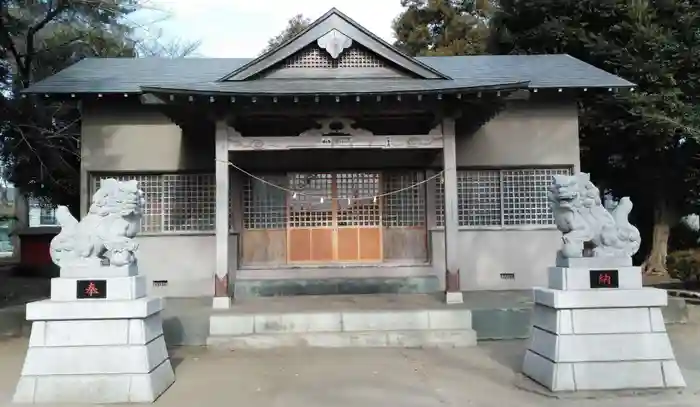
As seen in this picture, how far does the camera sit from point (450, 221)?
1129 centimetres

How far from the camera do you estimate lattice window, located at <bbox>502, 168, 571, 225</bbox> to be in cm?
1383

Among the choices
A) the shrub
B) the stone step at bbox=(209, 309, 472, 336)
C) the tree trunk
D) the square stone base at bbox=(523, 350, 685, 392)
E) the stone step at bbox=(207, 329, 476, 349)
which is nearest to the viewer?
the square stone base at bbox=(523, 350, 685, 392)

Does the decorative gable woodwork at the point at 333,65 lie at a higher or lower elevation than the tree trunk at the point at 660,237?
higher

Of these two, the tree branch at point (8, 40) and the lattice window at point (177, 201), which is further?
the lattice window at point (177, 201)

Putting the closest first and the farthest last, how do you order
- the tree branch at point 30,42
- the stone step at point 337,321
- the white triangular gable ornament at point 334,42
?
1. the stone step at point 337,321
2. the white triangular gable ornament at point 334,42
3. the tree branch at point 30,42

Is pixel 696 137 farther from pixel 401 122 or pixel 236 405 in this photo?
pixel 236 405

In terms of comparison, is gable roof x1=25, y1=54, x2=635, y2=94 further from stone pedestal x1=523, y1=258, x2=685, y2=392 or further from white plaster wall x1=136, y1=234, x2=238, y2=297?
stone pedestal x1=523, y1=258, x2=685, y2=392

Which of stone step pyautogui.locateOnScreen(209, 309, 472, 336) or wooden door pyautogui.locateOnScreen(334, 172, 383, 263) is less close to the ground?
wooden door pyautogui.locateOnScreen(334, 172, 383, 263)

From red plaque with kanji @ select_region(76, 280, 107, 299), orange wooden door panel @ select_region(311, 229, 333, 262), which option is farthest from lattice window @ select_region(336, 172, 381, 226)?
red plaque with kanji @ select_region(76, 280, 107, 299)

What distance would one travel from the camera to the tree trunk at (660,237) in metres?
20.2

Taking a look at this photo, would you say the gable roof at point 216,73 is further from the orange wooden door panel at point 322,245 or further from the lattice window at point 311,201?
the orange wooden door panel at point 322,245

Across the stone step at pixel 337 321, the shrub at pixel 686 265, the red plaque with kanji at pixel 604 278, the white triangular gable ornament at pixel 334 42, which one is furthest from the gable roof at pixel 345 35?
the shrub at pixel 686 265

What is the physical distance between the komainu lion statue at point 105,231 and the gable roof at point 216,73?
16.6 feet

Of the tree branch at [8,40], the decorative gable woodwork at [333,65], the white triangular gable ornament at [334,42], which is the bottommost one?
the decorative gable woodwork at [333,65]
